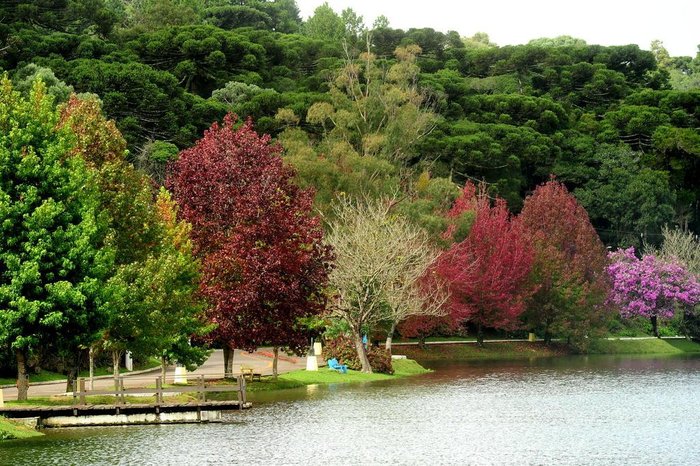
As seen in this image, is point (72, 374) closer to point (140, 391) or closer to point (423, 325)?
point (140, 391)

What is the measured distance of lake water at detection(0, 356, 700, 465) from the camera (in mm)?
41156

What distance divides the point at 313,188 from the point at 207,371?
16277 mm

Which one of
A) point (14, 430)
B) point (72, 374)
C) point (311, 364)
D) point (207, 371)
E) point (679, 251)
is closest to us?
point (14, 430)

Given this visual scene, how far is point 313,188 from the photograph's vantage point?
81.9 meters

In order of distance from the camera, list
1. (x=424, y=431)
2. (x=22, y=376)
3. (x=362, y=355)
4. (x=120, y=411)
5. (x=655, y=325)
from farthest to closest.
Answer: (x=655, y=325) → (x=362, y=355) → (x=120, y=411) → (x=22, y=376) → (x=424, y=431)

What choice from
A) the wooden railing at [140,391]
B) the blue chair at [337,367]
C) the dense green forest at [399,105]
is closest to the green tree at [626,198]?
the dense green forest at [399,105]

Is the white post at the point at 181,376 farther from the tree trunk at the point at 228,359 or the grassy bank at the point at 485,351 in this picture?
the grassy bank at the point at 485,351

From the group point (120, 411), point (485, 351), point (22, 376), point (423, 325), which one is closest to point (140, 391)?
point (120, 411)

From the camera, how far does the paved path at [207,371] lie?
2288 inches

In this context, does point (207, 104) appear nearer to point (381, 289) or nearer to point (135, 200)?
Answer: point (381, 289)

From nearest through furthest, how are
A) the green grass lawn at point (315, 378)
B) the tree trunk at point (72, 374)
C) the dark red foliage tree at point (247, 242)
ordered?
the tree trunk at point (72, 374)
the dark red foliage tree at point (247, 242)
the green grass lawn at point (315, 378)

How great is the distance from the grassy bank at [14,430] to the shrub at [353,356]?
34.5 meters

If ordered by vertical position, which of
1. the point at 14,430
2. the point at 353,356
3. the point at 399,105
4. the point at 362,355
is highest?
the point at 399,105

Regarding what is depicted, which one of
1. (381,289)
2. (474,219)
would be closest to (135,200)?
(381,289)
